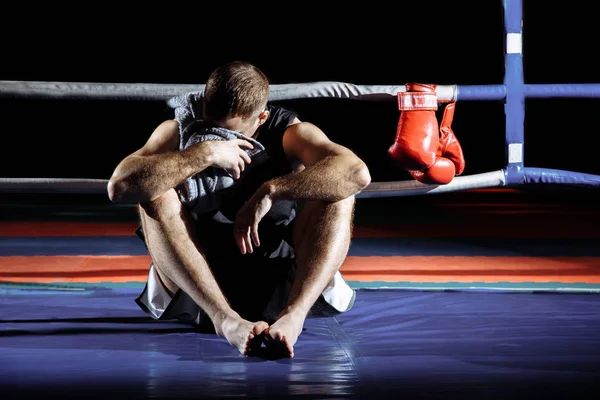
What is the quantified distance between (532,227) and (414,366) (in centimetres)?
253

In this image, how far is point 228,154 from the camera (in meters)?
1.90

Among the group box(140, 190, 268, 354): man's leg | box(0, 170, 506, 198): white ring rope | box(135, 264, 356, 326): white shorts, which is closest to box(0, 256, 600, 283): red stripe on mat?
box(0, 170, 506, 198): white ring rope

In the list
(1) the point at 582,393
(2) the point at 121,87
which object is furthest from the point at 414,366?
(2) the point at 121,87

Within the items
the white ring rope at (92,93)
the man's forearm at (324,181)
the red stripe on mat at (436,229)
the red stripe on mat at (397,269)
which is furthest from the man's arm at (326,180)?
the red stripe on mat at (436,229)

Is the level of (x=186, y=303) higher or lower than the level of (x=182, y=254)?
lower

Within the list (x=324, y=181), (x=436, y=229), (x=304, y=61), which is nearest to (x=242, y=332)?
(x=324, y=181)

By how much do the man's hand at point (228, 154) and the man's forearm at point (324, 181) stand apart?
0.21 feet

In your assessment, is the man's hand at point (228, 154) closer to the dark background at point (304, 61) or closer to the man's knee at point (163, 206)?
the man's knee at point (163, 206)

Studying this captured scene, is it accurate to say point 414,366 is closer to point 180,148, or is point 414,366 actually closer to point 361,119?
point 180,148

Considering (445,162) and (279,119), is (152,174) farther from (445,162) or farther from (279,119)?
(445,162)

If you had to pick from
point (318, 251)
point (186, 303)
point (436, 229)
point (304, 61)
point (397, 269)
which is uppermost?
point (318, 251)

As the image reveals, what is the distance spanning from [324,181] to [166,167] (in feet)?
0.95

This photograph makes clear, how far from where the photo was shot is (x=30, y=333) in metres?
2.04

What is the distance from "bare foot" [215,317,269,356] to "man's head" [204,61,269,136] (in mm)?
373
